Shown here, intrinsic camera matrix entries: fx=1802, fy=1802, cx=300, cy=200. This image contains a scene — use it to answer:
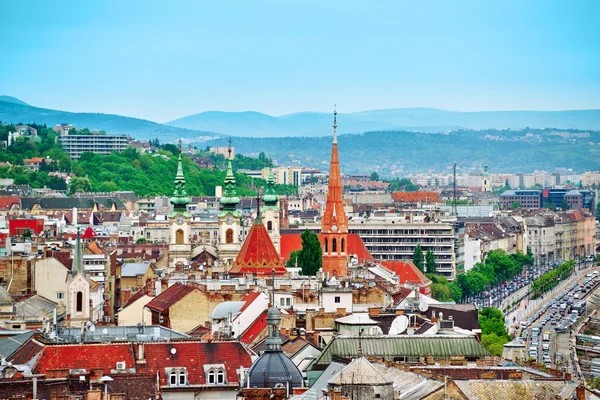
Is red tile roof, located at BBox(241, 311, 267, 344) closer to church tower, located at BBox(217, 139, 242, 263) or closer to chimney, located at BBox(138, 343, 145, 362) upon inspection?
chimney, located at BBox(138, 343, 145, 362)

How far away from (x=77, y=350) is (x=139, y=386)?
844cm

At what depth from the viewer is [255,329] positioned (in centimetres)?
7481

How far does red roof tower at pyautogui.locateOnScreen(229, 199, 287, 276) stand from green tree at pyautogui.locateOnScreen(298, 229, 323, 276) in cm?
821

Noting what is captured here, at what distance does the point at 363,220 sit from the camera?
640 feet

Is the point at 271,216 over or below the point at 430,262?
over

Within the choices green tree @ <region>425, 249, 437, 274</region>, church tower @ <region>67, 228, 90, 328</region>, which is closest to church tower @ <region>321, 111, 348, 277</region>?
church tower @ <region>67, 228, 90, 328</region>

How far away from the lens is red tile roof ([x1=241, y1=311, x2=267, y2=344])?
7325cm

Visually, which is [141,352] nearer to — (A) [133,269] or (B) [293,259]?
(A) [133,269]

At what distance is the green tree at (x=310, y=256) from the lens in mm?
123000

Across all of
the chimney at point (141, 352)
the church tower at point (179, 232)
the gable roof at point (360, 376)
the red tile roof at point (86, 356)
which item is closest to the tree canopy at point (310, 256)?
the church tower at point (179, 232)

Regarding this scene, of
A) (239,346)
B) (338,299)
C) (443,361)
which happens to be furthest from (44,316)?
(443,361)

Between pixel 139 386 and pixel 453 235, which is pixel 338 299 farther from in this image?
pixel 453 235

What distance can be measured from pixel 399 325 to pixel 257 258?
38.1 m

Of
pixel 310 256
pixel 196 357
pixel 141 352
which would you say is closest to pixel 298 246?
pixel 310 256
